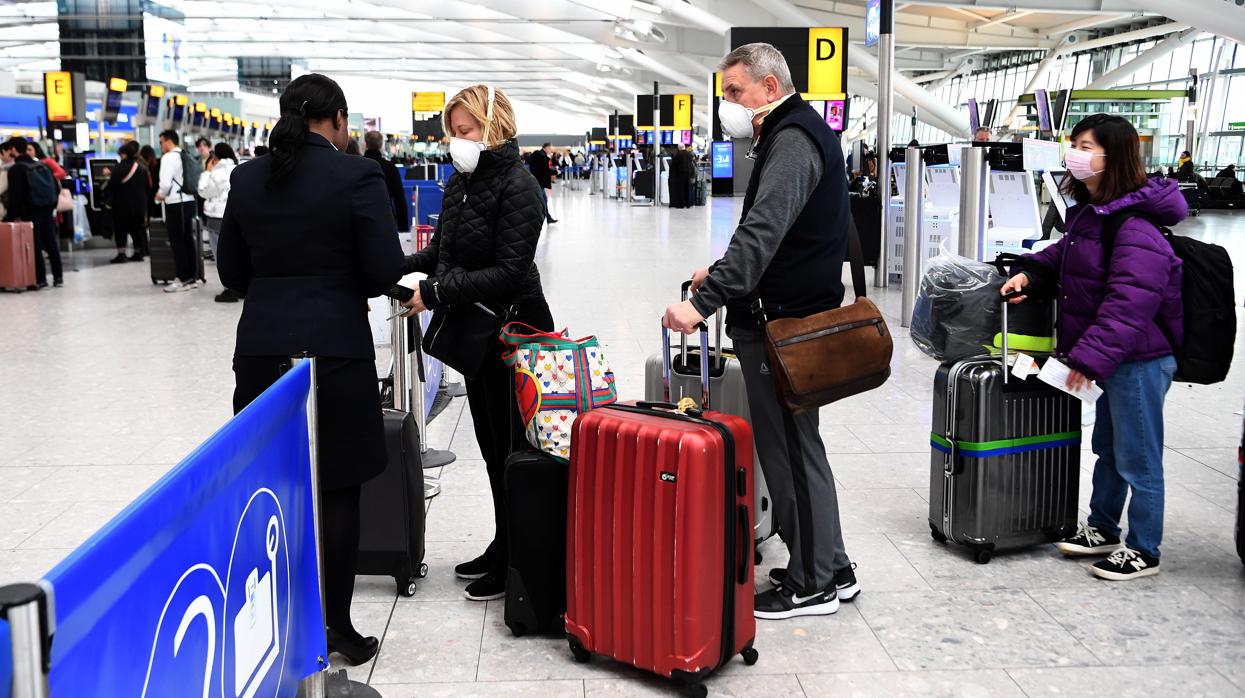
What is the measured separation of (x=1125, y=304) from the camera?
11.1 feet

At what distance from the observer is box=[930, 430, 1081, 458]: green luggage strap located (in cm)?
370

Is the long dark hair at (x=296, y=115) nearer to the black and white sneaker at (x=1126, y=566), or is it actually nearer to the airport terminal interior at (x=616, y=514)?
the airport terminal interior at (x=616, y=514)

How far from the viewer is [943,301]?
153 inches

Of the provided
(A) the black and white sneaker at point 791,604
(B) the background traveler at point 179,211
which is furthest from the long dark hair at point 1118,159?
(B) the background traveler at point 179,211

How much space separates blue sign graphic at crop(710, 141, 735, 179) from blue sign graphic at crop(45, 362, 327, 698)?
30.5 meters

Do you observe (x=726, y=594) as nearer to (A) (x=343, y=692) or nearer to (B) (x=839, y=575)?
(B) (x=839, y=575)

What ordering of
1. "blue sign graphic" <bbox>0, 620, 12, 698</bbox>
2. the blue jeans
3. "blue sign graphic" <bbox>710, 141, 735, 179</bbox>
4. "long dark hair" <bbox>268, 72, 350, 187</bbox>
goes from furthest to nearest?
1. "blue sign graphic" <bbox>710, 141, 735, 179</bbox>
2. the blue jeans
3. "long dark hair" <bbox>268, 72, 350, 187</bbox>
4. "blue sign graphic" <bbox>0, 620, 12, 698</bbox>

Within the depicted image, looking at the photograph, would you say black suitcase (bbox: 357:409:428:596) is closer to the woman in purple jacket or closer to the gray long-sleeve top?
the gray long-sleeve top

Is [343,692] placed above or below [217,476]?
below

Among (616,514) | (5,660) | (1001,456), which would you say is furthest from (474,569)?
(5,660)

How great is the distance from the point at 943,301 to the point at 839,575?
3.50ft

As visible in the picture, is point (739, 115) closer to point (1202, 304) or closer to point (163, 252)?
point (1202, 304)

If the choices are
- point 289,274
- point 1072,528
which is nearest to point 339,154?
point 289,274

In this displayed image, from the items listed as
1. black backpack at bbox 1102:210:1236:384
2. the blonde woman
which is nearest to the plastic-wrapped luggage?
black backpack at bbox 1102:210:1236:384
